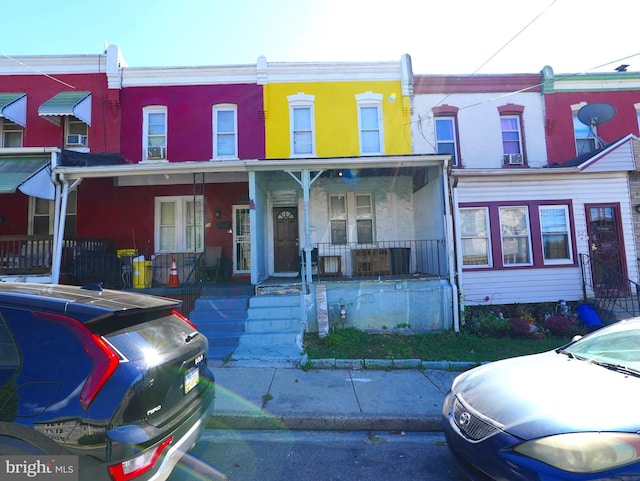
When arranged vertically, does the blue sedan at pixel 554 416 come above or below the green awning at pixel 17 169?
below

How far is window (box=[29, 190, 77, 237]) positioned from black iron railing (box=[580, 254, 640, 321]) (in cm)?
1474

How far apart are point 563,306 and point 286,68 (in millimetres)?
10587

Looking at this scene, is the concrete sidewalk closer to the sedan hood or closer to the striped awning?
the sedan hood

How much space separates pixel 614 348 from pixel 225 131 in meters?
10.6

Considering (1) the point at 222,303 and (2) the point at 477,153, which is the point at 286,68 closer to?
(2) the point at 477,153

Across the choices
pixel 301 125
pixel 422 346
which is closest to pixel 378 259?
pixel 422 346

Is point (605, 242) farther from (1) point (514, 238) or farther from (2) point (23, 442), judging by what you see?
(2) point (23, 442)

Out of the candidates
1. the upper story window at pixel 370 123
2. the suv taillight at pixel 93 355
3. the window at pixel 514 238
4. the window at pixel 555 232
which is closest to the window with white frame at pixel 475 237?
the window at pixel 514 238

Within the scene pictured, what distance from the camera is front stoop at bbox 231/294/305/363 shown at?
21.0 ft

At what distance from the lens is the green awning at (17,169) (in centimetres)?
704

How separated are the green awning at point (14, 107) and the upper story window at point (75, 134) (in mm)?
1176

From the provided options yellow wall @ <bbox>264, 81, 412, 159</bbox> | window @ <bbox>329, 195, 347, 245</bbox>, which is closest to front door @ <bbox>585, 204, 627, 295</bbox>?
yellow wall @ <bbox>264, 81, 412, 159</bbox>

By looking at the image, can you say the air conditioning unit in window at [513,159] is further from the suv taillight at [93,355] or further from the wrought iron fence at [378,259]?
the suv taillight at [93,355]

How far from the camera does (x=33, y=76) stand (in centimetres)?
1056
